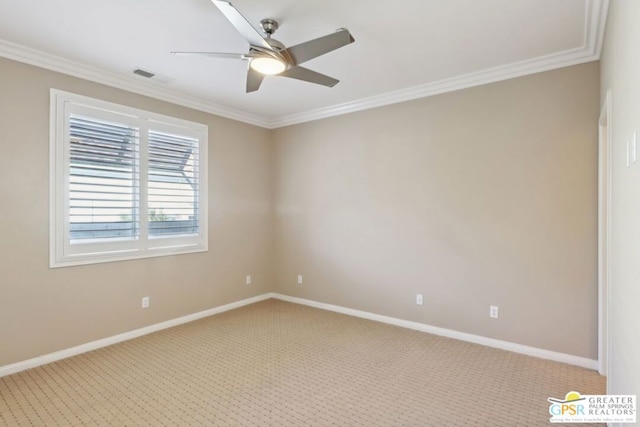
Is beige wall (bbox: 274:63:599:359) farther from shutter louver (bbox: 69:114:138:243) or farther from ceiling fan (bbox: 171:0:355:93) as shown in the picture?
shutter louver (bbox: 69:114:138:243)

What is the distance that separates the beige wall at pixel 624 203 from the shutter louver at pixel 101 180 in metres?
4.01

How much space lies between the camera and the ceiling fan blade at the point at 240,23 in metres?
1.85

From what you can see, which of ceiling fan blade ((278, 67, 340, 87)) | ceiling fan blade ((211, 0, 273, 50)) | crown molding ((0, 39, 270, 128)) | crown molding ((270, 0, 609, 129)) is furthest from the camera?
crown molding ((0, 39, 270, 128))

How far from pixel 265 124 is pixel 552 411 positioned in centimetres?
463

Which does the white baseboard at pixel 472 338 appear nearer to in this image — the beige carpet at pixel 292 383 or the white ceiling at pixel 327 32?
the beige carpet at pixel 292 383

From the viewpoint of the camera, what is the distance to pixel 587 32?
2.61 m

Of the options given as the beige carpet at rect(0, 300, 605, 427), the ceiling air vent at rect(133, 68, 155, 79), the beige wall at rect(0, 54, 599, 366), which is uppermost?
the ceiling air vent at rect(133, 68, 155, 79)

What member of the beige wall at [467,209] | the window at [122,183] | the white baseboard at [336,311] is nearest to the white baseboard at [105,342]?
the white baseboard at [336,311]

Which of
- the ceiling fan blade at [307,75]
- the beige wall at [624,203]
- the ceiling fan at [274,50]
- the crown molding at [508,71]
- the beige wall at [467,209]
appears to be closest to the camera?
the beige wall at [624,203]

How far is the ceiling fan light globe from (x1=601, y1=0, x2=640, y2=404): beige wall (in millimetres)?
1874

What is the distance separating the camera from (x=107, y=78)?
345 cm

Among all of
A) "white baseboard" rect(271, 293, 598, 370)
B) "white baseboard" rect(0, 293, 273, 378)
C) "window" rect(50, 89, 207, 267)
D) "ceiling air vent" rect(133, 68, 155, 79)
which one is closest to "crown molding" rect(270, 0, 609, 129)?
"window" rect(50, 89, 207, 267)

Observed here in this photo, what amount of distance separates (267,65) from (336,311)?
129 inches

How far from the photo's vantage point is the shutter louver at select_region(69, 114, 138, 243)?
129 inches
